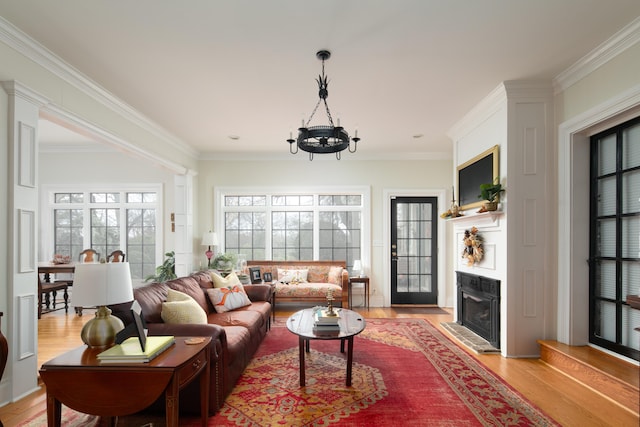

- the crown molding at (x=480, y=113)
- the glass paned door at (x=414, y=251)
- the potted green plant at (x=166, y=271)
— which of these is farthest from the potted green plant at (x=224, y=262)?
the crown molding at (x=480, y=113)

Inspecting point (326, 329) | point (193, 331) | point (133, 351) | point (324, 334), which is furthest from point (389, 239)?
point (133, 351)

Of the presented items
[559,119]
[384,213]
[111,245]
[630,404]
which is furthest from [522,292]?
[111,245]

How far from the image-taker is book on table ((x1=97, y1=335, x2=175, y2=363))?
6.07 ft

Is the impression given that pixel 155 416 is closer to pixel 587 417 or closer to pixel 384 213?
pixel 587 417

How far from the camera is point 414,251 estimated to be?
6.38 meters

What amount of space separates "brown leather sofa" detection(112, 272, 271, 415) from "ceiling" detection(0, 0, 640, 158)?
2.02 meters

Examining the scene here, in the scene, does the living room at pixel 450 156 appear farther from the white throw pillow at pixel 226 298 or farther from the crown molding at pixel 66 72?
the white throw pillow at pixel 226 298

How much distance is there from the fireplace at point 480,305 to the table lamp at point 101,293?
3.52 metres

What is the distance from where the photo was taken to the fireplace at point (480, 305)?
3742mm

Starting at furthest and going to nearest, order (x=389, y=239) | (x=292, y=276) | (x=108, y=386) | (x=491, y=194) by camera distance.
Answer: (x=389, y=239)
(x=292, y=276)
(x=491, y=194)
(x=108, y=386)

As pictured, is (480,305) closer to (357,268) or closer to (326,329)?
(326,329)

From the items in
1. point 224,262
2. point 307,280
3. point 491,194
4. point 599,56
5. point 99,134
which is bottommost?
point 307,280

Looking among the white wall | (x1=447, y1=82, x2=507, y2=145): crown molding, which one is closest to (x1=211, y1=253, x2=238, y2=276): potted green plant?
(x1=447, y1=82, x2=507, y2=145): crown molding

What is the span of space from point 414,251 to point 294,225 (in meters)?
2.30
